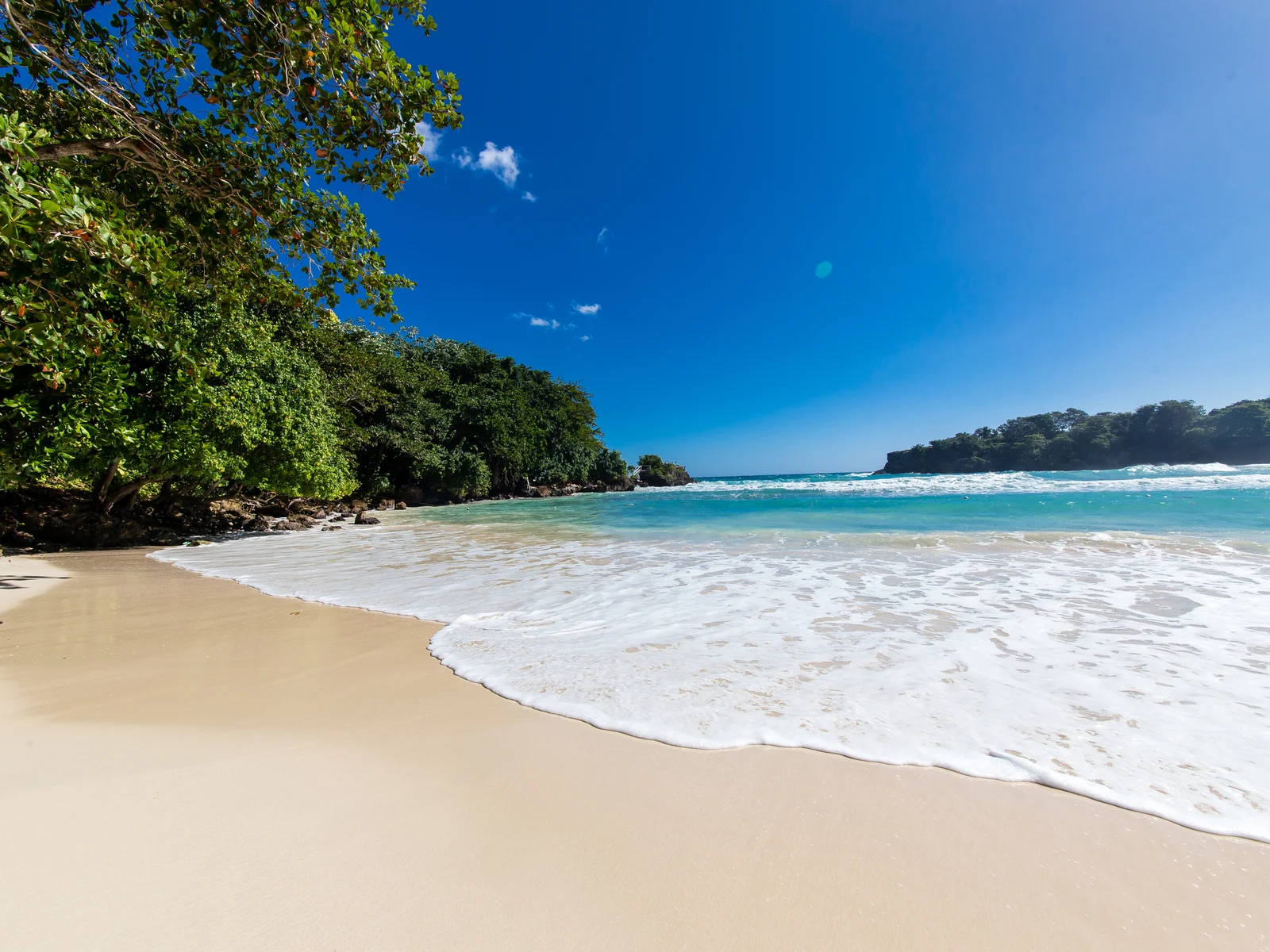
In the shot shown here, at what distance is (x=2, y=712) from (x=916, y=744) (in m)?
5.31

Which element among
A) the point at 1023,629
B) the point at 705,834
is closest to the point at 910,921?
the point at 705,834

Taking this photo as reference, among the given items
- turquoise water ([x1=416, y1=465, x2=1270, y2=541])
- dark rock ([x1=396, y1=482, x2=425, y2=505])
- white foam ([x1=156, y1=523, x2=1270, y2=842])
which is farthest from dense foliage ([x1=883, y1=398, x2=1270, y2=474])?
dark rock ([x1=396, y1=482, x2=425, y2=505])

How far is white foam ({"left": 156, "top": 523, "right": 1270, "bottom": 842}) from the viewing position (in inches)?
98.7

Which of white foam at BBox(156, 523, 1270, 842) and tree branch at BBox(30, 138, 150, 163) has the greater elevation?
tree branch at BBox(30, 138, 150, 163)

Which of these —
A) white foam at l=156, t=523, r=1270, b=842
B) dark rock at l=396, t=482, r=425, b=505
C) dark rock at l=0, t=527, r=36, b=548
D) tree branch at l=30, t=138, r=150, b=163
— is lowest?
white foam at l=156, t=523, r=1270, b=842

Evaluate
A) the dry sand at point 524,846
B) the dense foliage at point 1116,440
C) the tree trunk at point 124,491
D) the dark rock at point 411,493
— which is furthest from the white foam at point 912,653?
the dense foliage at point 1116,440

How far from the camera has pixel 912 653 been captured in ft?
12.9

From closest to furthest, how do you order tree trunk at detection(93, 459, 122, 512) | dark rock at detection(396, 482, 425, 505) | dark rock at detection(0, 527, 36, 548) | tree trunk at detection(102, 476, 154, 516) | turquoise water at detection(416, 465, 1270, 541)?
dark rock at detection(0, 527, 36, 548)
tree trunk at detection(93, 459, 122, 512)
tree trunk at detection(102, 476, 154, 516)
turquoise water at detection(416, 465, 1270, 541)
dark rock at detection(396, 482, 425, 505)

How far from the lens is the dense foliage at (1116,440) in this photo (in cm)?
5431

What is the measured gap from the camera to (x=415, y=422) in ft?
89.7

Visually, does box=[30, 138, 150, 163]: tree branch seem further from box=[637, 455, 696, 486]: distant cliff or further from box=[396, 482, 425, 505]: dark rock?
box=[637, 455, 696, 486]: distant cliff

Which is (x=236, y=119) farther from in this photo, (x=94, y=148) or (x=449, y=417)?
(x=449, y=417)

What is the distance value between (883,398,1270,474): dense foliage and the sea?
71943 millimetres

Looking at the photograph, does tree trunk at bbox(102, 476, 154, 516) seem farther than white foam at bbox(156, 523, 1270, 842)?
Yes
